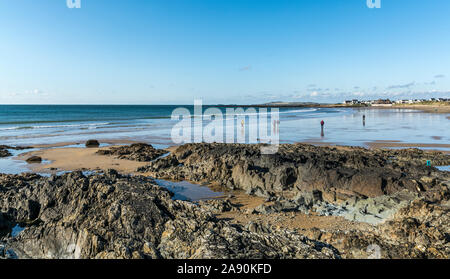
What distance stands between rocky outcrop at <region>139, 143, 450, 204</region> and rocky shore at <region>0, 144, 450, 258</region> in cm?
4

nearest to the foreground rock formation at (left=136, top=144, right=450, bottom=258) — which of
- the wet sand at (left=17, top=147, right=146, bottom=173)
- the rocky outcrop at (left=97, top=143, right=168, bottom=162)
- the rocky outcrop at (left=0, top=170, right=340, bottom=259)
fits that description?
the rocky outcrop at (left=0, top=170, right=340, bottom=259)

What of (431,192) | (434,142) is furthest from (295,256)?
(434,142)

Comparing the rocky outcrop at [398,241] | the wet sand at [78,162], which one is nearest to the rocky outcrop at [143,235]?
the rocky outcrop at [398,241]

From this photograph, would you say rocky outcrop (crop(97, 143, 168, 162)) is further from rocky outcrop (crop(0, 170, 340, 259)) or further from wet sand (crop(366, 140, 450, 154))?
wet sand (crop(366, 140, 450, 154))

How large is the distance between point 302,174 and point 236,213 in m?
3.49

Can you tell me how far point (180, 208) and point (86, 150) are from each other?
1856cm

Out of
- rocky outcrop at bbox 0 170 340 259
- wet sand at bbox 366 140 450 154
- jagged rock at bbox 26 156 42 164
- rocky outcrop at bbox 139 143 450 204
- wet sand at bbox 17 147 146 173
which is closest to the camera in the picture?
rocky outcrop at bbox 0 170 340 259

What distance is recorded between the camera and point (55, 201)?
8.23m

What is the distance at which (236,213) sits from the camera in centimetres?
902

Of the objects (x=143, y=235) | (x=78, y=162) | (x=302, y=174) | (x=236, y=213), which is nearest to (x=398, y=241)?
(x=143, y=235)

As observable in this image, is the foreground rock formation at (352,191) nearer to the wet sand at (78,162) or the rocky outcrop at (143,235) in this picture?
the rocky outcrop at (143,235)

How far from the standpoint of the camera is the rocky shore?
15.5 feet

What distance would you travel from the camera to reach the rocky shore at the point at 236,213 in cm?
474
